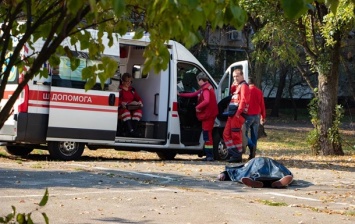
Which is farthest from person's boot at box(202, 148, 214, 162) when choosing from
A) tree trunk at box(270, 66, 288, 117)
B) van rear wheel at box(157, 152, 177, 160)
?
tree trunk at box(270, 66, 288, 117)

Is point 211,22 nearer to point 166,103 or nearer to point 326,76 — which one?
point 166,103

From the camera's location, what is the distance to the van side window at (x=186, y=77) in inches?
746

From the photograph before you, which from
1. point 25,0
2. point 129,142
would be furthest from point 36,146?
point 25,0

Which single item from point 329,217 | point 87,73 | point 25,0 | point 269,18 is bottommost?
point 329,217

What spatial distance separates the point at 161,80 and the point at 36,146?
2.93 meters

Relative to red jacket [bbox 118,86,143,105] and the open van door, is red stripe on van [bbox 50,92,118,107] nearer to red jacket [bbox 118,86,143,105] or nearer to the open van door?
the open van door

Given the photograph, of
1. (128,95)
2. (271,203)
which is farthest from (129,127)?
(271,203)

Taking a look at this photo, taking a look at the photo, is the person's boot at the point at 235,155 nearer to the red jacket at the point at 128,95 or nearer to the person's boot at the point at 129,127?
the person's boot at the point at 129,127

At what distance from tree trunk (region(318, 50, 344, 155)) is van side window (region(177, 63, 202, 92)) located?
3.77 meters

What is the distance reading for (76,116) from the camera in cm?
1714

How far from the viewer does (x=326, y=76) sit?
21562 millimetres

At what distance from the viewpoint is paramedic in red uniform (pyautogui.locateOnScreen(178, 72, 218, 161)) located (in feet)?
60.5

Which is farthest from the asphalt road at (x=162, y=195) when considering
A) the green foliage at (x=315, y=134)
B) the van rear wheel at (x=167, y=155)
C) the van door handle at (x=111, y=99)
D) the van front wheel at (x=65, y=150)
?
the green foliage at (x=315, y=134)

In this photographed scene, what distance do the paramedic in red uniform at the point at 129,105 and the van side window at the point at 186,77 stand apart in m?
1.00
